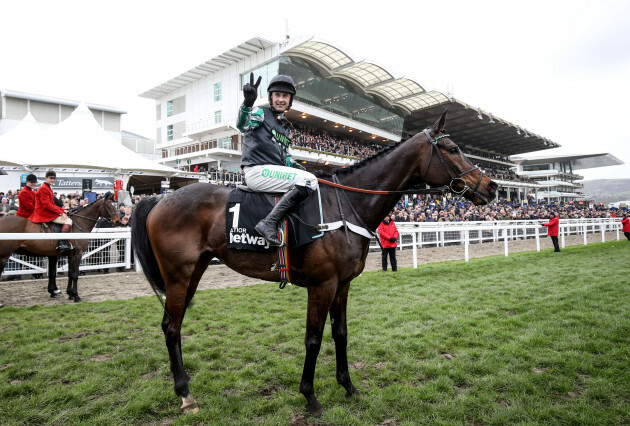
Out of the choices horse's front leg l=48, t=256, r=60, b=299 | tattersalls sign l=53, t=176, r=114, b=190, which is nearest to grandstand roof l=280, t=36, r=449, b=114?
tattersalls sign l=53, t=176, r=114, b=190

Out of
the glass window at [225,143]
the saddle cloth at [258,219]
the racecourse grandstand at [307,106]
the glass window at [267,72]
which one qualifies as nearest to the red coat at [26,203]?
the saddle cloth at [258,219]

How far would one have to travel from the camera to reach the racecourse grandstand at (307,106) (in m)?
30.7

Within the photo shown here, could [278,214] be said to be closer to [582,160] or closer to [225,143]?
[225,143]

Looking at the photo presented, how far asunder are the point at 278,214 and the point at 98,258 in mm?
8428

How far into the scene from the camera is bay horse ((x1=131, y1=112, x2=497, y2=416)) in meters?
3.10

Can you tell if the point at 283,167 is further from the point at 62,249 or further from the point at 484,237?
the point at 484,237

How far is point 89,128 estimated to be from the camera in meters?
14.4

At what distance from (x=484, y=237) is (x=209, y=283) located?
52.6 ft

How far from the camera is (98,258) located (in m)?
9.27

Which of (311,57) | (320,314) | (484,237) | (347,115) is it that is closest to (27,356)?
(320,314)

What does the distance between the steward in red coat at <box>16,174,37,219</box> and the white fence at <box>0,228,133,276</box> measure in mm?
1222

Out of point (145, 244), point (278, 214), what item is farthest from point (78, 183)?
point (278, 214)

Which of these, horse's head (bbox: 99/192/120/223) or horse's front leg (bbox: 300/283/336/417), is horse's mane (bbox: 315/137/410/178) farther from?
horse's head (bbox: 99/192/120/223)

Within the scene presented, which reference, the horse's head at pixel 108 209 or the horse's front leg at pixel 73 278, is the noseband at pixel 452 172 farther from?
the horse's head at pixel 108 209
